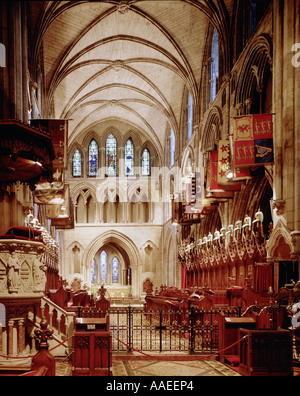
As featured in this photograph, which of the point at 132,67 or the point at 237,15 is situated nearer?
the point at 237,15

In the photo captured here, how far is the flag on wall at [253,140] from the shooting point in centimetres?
1265

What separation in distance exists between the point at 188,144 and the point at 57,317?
17.0 metres

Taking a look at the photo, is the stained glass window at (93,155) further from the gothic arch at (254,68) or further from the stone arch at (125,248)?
the gothic arch at (254,68)

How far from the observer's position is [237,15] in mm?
18078

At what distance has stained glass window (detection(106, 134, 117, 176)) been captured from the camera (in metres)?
36.2

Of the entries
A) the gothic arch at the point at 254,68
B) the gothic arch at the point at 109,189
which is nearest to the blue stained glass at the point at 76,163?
the gothic arch at the point at 109,189

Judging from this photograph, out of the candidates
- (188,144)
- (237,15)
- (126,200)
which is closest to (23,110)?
(237,15)

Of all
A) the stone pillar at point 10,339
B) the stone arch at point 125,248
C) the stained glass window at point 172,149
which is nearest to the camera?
the stone pillar at point 10,339

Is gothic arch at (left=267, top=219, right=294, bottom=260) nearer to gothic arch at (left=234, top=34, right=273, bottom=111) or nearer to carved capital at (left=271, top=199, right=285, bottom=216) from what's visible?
carved capital at (left=271, top=199, right=285, bottom=216)

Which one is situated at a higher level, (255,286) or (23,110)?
(23,110)

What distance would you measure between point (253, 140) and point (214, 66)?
10.5 m

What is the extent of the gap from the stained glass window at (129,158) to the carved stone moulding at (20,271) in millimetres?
28178
